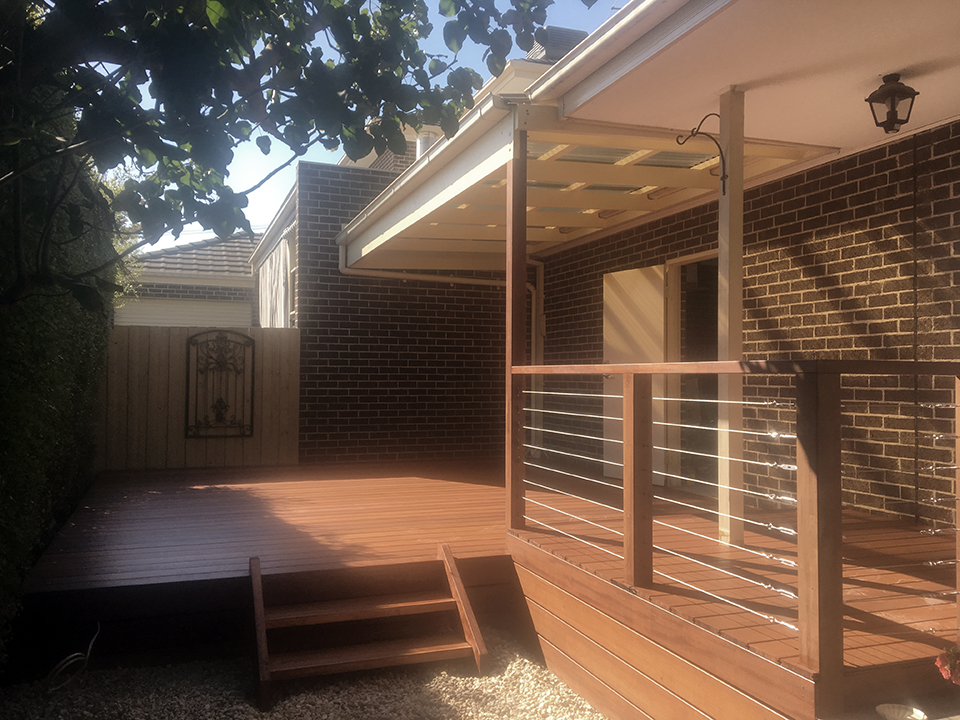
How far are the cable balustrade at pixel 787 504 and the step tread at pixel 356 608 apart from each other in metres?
0.66

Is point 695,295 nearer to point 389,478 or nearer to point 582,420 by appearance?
point 582,420

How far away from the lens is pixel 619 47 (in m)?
3.63

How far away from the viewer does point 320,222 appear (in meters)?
8.81

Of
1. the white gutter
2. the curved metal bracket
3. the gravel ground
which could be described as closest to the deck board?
the gravel ground

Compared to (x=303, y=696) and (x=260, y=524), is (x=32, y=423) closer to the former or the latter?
(x=303, y=696)

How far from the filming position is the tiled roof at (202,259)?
15.5m

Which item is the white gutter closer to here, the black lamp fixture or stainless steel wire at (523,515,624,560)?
the black lamp fixture

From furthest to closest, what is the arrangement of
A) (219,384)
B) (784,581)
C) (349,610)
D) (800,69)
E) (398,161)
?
1. (398,161)
2. (219,384)
3. (349,610)
4. (800,69)
5. (784,581)

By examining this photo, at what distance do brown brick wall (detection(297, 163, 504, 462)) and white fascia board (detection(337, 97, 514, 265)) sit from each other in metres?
1.28

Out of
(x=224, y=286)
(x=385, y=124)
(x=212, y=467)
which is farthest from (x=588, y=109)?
(x=224, y=286)

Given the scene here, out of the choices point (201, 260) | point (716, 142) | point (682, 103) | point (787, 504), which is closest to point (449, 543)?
point (787, 504)

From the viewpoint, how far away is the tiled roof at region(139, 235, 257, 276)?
1546 centimetres

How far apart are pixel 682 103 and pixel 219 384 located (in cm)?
607

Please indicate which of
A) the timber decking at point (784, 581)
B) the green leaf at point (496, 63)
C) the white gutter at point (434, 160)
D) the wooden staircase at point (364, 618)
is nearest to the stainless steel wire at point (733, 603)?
the timber decking at point (784, 581)
